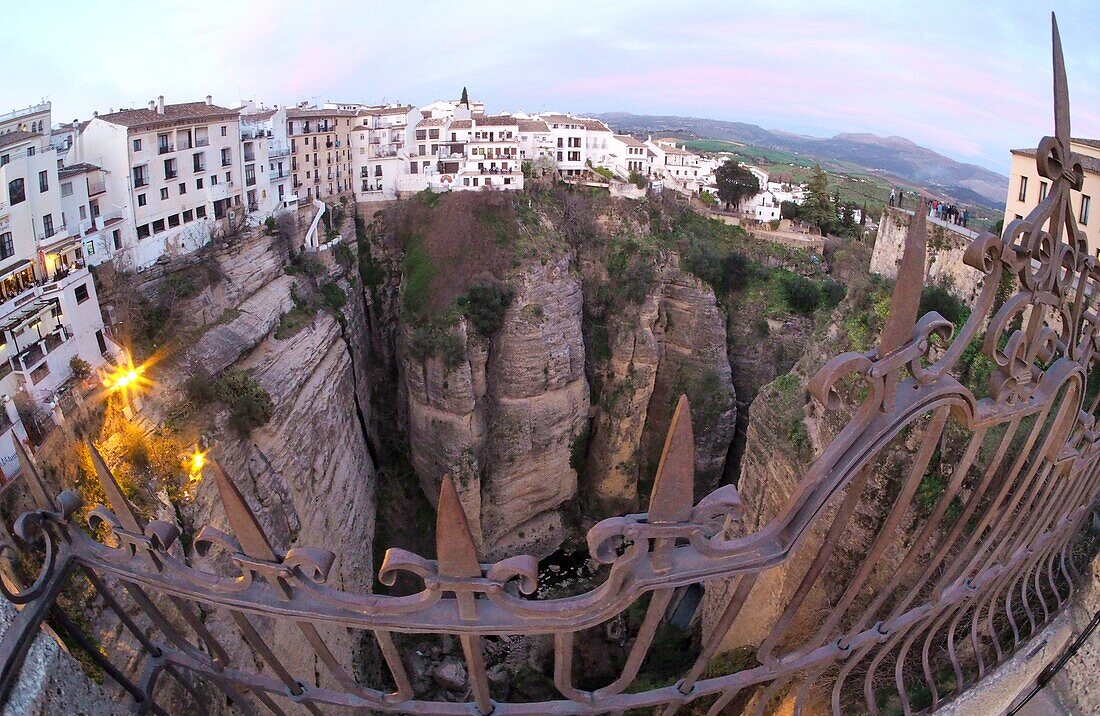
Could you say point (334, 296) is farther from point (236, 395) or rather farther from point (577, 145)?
point (577, 145)

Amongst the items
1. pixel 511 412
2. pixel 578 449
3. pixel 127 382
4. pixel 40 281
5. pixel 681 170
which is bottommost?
pixel 578 449

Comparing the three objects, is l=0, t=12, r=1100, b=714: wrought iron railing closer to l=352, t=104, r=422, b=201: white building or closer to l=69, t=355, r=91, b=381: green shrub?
l=69, t=355, r=91, b=381: green shrub

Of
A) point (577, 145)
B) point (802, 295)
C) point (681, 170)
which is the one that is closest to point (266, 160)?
point (577, 145)

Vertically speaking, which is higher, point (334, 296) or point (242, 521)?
point (242, 521)

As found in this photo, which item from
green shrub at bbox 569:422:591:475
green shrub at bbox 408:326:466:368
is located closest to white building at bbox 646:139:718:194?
green shrub at bbox 569:422:591:475

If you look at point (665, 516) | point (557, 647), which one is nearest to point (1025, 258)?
point (665, 516)

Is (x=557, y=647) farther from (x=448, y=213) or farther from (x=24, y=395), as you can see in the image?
(x=448, y=213)

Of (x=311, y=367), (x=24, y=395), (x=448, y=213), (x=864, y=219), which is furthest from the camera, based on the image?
(x=864, y=219)
